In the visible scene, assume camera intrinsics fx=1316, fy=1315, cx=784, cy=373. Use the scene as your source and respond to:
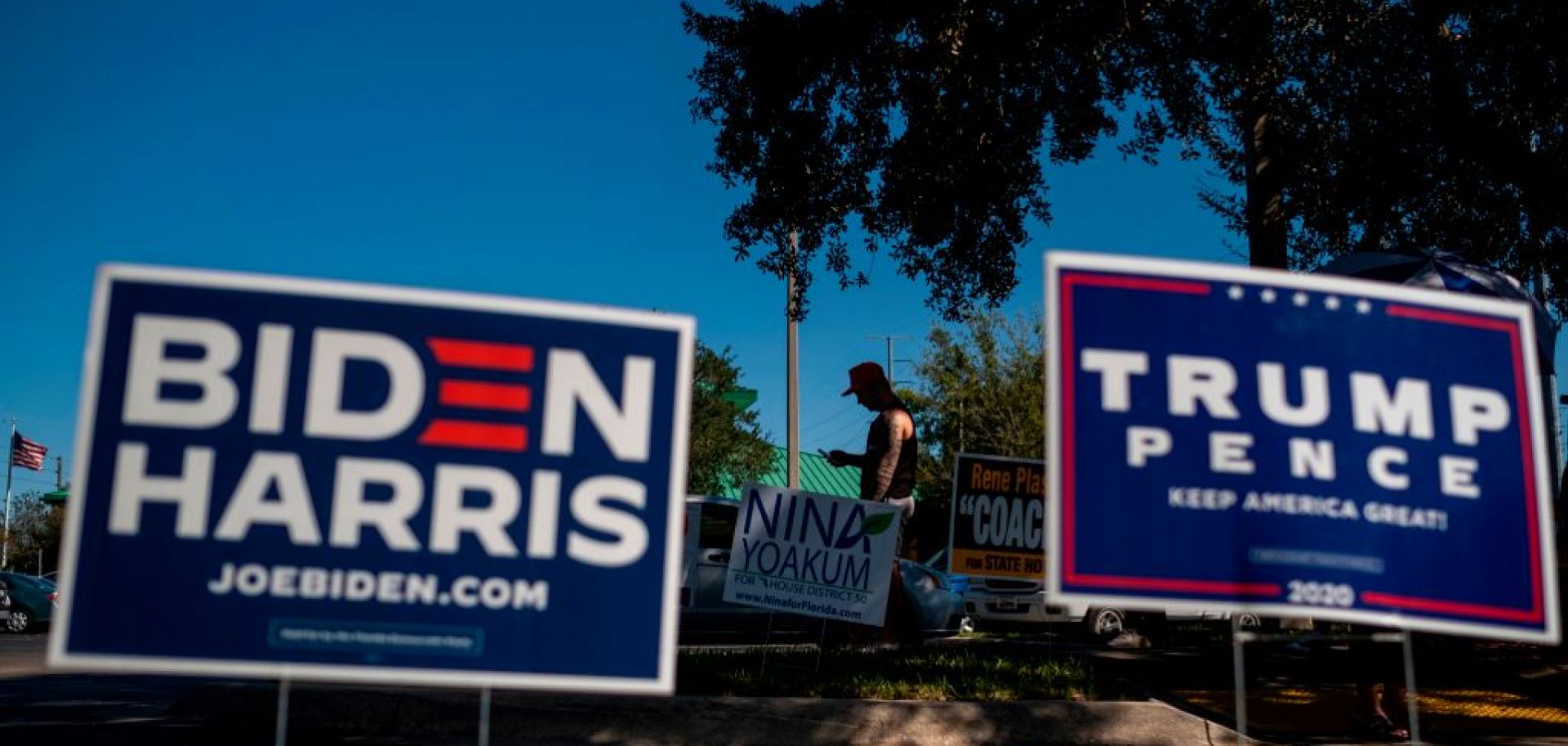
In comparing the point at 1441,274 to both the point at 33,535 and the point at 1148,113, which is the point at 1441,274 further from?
the point at 33,535

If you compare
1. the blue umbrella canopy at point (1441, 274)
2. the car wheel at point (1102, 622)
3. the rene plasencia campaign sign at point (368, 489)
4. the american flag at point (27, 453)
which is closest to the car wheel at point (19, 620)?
the car wheel at point (1102, 622)

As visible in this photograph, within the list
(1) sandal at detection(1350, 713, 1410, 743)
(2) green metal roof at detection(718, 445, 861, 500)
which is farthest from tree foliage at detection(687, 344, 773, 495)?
(1) sandal at detection(1350, 713, 1410, 743)

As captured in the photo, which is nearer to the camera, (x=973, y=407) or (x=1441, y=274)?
(x=1441, y=274)

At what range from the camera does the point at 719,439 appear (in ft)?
137

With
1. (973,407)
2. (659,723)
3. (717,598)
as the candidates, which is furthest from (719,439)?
(659,723)

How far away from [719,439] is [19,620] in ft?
73.6

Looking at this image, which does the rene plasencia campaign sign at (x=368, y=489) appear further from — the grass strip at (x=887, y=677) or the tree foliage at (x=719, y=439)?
the tree foliage at (x=719, y=439)

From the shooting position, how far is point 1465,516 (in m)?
3.84

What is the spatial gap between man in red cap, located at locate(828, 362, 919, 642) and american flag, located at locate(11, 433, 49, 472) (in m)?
54.1

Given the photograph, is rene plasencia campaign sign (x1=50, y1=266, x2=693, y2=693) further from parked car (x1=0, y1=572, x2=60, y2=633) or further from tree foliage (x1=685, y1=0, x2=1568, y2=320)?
parked car (x1=0, y1=572, x2=60, y2=633)

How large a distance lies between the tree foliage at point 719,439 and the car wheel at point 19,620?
20.5m

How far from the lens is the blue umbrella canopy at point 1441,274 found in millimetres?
8078

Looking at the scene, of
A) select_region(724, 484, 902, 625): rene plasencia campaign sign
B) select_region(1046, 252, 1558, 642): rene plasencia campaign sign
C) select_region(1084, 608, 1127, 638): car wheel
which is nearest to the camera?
select_region(1046, 252, 1558, 642): rene plasencia campaign sign

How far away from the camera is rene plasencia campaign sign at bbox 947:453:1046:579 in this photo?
34.4ft
